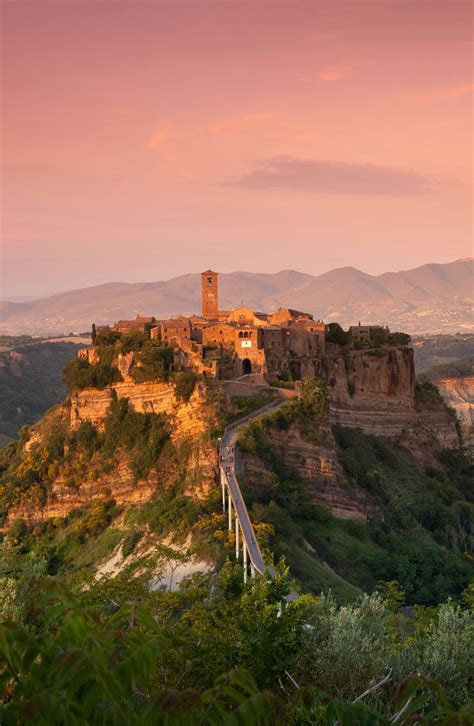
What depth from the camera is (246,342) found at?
49.1 metres

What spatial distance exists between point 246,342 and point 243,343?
0.18m

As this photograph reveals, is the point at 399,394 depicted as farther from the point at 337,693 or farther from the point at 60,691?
the point at 60,691

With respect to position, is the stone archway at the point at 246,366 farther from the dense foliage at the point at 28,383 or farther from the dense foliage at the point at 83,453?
the dense foliage at the point at 28,383

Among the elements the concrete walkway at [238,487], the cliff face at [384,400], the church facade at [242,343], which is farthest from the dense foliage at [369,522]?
the church facade at [242,343]

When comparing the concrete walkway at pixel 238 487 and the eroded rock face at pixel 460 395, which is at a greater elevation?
the concrete walkway at pixel 238 487

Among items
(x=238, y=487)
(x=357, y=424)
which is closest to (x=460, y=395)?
(x=357, y=424)

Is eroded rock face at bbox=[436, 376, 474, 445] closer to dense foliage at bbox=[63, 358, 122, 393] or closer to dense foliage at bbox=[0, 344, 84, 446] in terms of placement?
dense foliage at bbox=[0, 344, 84, 446]

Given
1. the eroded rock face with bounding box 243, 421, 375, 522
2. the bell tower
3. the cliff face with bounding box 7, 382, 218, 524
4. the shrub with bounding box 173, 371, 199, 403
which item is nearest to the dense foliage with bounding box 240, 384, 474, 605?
the eroded rock face with bounding box 243, 421, 375, 522

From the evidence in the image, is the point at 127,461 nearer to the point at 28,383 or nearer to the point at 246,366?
the point at 246,366

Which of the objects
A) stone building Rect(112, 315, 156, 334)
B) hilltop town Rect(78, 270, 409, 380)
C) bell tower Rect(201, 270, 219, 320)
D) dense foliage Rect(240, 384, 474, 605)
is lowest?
dense foliage Rect(240, 384, 474, 605)

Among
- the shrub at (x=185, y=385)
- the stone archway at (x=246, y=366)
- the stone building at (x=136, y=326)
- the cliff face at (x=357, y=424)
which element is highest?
the stone building at (x=136, y=326)

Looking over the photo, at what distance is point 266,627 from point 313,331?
40736mm

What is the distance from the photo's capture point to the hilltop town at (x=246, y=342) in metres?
47.9

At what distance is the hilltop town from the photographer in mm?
47875
